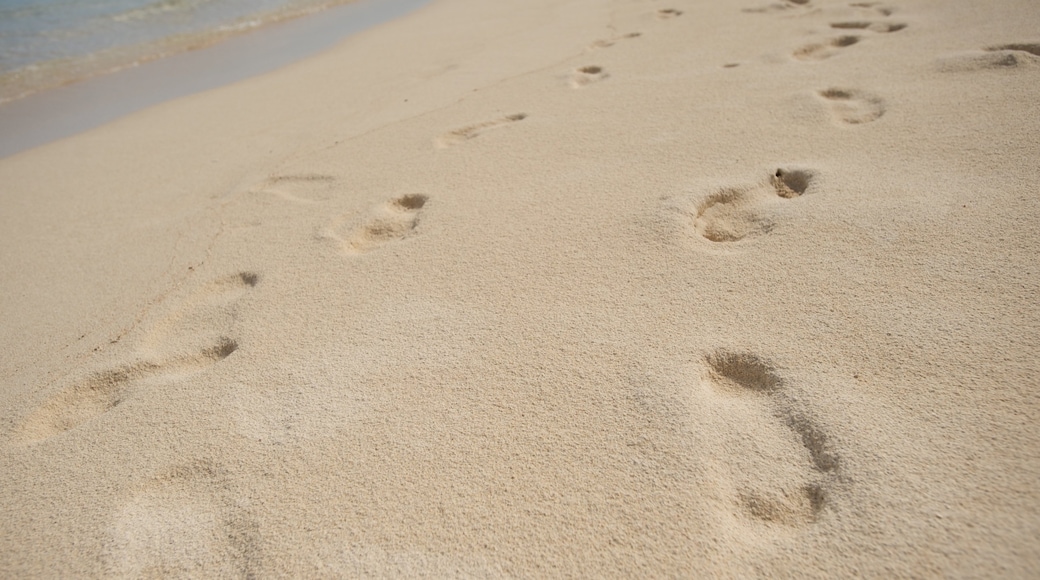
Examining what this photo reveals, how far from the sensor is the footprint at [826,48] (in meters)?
2.60

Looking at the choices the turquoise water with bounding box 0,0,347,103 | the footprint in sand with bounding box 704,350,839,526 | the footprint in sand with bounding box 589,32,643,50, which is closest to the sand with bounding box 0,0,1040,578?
the footprint in sand with bounding box 704,350,839,526

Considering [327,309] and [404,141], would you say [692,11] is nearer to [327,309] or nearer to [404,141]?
[404,141]

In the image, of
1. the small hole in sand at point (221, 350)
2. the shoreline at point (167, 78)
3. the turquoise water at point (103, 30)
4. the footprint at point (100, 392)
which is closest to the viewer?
the footprint at point (100, 392)

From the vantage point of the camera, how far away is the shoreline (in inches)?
140

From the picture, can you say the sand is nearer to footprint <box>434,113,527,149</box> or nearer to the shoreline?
footprint <box>434,113,527,149</box>

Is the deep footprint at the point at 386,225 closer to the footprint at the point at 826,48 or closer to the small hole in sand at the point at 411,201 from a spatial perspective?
the small hole in sand at the point at 411,201

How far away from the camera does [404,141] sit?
7.95 feet

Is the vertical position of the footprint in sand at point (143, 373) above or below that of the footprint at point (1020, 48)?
below

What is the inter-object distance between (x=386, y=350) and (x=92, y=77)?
4323 mm

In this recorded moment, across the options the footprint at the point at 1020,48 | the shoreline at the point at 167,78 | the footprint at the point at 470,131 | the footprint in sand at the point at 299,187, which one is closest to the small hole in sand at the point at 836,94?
the footprint at the point at 1020,48

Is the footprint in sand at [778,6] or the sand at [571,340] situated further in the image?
the footprint in sand at [778,6]

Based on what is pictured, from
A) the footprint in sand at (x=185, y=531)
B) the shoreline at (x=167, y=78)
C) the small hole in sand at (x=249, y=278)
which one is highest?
the shoreline at (x=167, y=78)

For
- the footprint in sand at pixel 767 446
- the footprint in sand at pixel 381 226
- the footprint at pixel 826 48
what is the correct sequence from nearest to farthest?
the footprint in sand at pixel 767 446
the footprint in sand at pixel 381 226
the footprint at pixel 826 48

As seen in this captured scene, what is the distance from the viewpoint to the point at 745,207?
5.49ft
